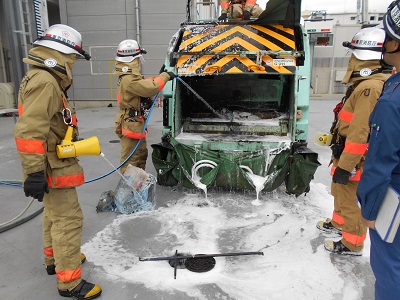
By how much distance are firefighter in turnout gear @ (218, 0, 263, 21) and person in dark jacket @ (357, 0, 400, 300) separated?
3210 millimetres

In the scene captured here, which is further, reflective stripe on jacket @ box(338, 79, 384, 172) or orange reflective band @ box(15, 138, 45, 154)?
reflective stripe on jacket @ box(338, 79, 384, 172)

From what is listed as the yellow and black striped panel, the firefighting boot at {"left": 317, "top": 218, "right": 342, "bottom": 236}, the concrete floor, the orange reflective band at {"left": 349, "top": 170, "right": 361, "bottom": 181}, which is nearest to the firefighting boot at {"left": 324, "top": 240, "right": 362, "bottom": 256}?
the concrete floor

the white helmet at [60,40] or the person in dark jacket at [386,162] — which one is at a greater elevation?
the white helmet at [60,40]

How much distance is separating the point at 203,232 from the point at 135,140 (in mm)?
1552

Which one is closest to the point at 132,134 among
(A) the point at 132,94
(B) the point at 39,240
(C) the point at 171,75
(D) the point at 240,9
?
(A) the point at 132,94

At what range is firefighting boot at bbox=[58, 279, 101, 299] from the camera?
86.2 inches

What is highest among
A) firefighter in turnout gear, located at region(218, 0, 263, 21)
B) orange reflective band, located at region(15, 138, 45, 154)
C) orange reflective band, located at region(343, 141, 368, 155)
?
firefighter in turnout gear, located at region(218, 0, 263, 21)

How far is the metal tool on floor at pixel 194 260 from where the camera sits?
2492 mm

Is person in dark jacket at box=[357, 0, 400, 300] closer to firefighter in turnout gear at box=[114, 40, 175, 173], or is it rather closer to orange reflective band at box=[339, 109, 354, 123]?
orange reflective band at box=[339, 109, 354, 123]

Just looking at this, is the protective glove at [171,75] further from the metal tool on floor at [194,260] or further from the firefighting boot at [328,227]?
the firefighting boot at [328,227]

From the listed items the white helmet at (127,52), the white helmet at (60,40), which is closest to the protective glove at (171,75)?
the white helmet at (127,52)

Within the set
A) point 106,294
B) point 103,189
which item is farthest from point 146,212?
point 106,294

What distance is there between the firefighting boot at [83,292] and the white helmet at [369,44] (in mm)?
2640

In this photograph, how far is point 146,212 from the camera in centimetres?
346
